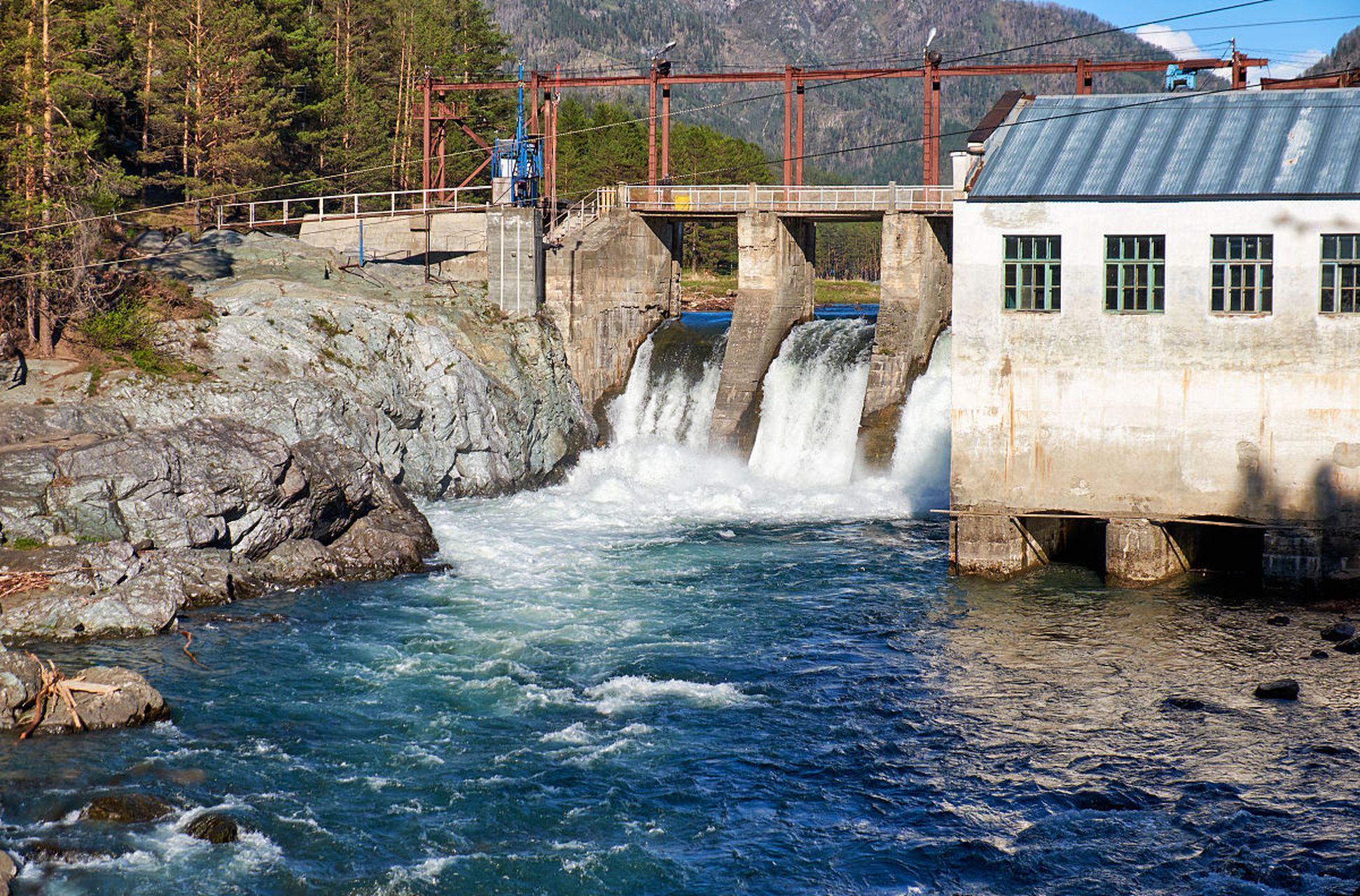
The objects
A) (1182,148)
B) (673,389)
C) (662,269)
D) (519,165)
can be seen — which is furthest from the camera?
(662,269)

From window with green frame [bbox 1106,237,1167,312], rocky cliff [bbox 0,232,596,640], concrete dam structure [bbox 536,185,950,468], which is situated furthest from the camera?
concrete dam structure [bbox 536,185,950,468]

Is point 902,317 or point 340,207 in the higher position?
point 340,207

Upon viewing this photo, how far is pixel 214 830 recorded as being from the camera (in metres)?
19.2

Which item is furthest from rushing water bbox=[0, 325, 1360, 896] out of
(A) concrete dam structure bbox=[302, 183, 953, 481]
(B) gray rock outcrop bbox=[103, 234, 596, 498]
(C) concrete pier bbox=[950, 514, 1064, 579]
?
(A) concrete dam structure bbox=[302, 183, 953, 481]

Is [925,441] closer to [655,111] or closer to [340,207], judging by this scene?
[655,111]

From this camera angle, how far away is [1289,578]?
31.3 metres

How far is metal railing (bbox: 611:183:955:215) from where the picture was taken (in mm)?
49719

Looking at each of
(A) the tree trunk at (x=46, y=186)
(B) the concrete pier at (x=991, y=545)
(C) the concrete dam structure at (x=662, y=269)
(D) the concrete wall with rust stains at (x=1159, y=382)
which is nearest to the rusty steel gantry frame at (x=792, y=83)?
(C) the concrete dam structure at (x=662, y=269)

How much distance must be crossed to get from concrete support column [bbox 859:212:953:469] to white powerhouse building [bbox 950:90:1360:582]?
1269 cm

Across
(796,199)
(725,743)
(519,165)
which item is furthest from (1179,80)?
(725,743)

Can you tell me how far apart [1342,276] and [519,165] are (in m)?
32.6

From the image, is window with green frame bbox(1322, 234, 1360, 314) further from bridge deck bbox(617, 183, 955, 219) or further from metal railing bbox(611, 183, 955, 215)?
bridge deck bbox(617, 183, 955, 219)

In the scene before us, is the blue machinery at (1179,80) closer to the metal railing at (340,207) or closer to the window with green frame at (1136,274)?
the window with green frame at (1136,274)

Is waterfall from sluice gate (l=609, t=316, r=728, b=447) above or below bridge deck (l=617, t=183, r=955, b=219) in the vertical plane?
below
